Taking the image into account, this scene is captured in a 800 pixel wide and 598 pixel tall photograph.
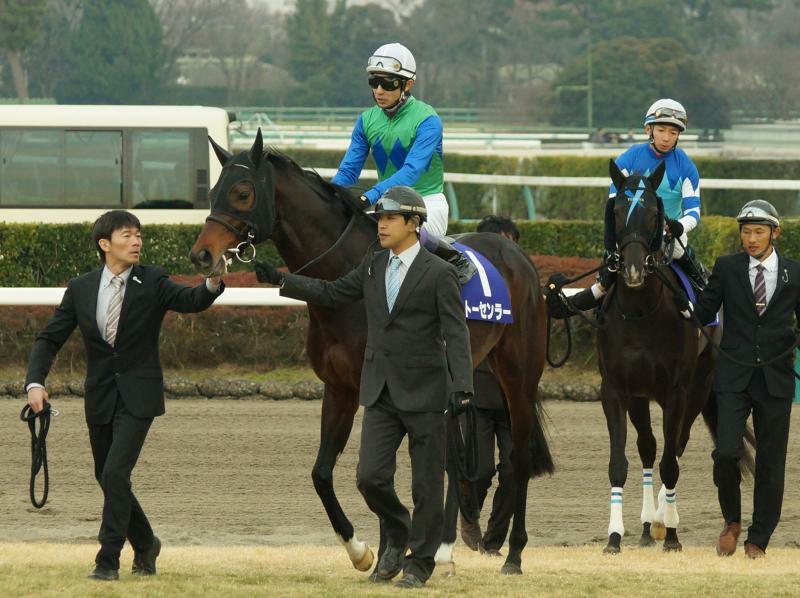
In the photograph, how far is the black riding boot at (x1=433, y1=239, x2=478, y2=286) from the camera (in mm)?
6293

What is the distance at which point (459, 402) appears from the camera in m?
5.26

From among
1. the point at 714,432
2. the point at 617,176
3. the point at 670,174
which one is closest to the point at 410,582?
the point at 617,176

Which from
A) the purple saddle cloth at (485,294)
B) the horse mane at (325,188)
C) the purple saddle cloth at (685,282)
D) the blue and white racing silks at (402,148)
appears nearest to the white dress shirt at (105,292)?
the horse mane at (325,188)

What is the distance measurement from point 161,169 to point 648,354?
506 inches

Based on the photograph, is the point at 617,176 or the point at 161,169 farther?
the point at 161,169

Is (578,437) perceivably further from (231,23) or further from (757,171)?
(231,23)

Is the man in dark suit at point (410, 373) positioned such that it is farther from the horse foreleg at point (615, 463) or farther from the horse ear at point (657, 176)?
the horse ear at point (657, 176)

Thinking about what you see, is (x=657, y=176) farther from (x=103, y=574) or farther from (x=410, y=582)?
(x=103, y=574)

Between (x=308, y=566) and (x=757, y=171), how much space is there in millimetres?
22269

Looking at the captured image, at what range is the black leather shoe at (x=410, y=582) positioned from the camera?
17.3 feet

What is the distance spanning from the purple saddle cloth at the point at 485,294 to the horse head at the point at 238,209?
3.14ft

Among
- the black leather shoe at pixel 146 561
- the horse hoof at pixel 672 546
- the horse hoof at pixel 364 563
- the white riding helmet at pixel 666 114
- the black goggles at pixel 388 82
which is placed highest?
the black goggles at pixel 388 82

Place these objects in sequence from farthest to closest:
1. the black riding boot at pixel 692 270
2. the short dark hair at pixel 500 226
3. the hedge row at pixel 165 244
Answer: the hedge row at pixel 165 244 → the short dark hair at pixel 500 226 → the black riding boot at pixel 692 270

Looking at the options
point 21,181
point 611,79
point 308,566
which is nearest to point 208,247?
point 308,566
